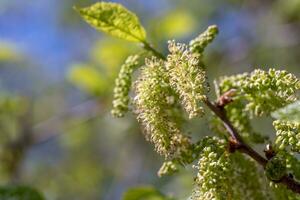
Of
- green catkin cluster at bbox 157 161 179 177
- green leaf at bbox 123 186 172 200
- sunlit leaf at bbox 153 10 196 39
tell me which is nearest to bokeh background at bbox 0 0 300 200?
sunlit leaf at bbox 153 10 196 39

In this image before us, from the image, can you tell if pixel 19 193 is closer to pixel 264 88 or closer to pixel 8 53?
pixel 264 88

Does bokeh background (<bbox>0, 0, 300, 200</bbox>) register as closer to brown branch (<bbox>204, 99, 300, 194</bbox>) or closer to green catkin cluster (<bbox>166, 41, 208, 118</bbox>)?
brown branch (<bbox>204, 99, 300, 194</bbox>)

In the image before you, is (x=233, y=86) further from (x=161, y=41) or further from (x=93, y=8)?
(x=161, y=41)

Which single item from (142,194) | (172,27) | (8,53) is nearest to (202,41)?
(142,194)

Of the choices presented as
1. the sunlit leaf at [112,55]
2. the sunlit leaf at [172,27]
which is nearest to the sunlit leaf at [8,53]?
the sunlit leaf at [112,55]

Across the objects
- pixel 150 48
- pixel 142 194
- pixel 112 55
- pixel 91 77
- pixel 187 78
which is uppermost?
pixel 112 55
